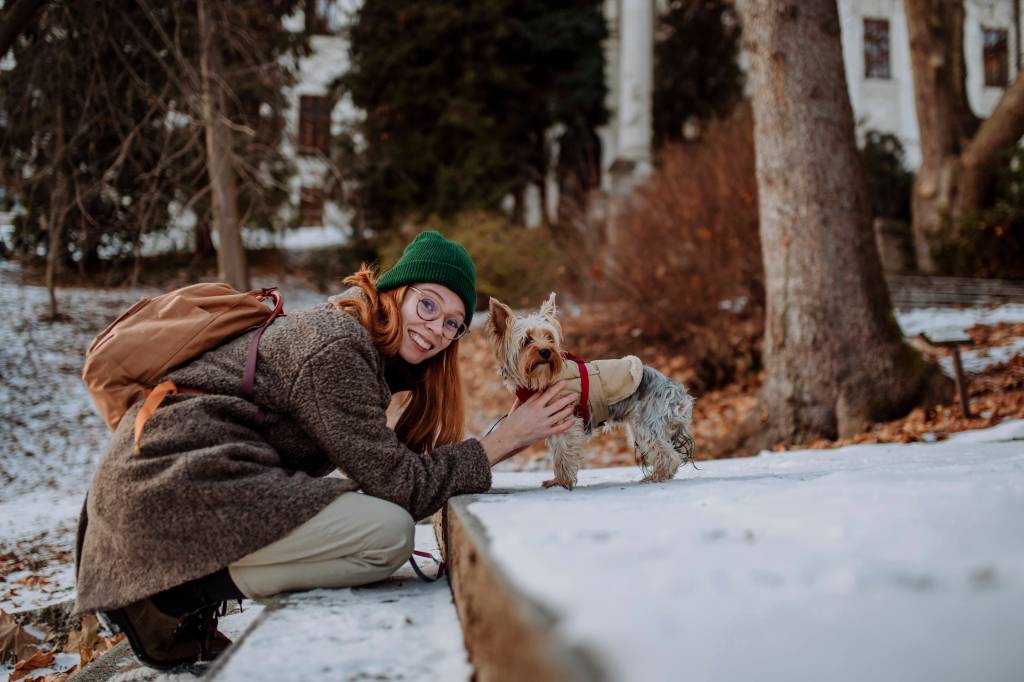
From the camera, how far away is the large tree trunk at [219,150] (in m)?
9.38

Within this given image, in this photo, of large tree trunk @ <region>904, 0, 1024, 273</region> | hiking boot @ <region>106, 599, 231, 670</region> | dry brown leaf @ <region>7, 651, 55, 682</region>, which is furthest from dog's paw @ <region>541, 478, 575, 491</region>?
large tree trunk @ <region>904, 0, 1024, 273</region>

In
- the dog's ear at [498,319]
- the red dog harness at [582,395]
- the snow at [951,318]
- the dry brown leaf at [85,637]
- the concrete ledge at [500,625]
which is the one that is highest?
the dog's ear at [498,319]

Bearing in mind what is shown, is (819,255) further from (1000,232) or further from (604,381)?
(1000,232)

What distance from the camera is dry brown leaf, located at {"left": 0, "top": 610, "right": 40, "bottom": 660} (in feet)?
12.6

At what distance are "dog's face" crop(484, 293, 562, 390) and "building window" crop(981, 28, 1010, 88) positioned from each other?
31756 millimetres

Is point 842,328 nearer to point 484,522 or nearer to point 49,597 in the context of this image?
point 484,522

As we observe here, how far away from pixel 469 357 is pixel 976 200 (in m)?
8.98

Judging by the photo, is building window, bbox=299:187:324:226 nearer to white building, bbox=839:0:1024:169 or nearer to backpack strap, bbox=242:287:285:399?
backpack strap, bbox=242:287:285:399

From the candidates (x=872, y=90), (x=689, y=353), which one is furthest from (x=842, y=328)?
(x=872, y=90)

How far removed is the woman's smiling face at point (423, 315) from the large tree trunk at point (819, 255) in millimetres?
3969

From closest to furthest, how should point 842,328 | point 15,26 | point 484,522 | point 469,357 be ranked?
point 484,522, point 842,328, point 15,26, point 469,357

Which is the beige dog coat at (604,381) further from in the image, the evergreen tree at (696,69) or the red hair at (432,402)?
the evergreen tree at (696,69)

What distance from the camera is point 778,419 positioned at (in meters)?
6.25

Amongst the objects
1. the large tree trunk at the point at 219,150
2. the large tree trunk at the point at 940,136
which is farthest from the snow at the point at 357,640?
the large tree trunk at the point at 940,136
